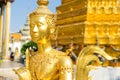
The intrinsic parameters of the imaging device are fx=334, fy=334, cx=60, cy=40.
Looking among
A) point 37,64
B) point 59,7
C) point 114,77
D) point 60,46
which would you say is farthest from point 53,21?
point 59,7

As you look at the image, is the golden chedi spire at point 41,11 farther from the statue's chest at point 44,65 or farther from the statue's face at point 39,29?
the statue's chest at point 44,65

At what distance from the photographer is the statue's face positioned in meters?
2.15

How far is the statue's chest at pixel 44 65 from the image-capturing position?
2.16 m

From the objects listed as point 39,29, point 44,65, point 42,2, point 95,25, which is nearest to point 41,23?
point 39,29

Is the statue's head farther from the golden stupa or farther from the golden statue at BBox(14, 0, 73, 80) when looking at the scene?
the golden stupa

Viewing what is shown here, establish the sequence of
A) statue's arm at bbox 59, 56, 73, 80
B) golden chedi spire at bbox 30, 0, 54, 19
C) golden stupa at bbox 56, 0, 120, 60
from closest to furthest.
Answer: statue's arm at bbox 59, 56, 73, 80 → golden chedi spire at bbox 30, 0, 54, 19 → golden stupa at bbox 56, 0, 120, 60

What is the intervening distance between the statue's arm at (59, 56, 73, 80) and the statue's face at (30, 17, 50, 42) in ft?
0.67

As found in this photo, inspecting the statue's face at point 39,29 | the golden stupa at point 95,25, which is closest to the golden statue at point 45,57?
the statue's face at point 39,29

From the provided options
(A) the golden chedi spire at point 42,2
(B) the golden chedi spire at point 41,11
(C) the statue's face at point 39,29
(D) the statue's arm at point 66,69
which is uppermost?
(A) the golden chedi spire at point 42,2

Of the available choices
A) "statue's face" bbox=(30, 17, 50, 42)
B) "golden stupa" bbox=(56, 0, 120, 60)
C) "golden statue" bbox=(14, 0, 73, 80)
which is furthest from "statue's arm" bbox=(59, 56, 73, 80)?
"golden stupa" bbox=(56, 0, 120, 60)

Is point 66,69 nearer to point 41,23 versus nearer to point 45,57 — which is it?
point 45,57

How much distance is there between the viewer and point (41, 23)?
85.7 inches

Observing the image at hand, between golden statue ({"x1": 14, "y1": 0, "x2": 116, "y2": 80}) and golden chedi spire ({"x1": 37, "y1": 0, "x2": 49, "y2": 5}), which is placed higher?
golden chedi spire ({"x1": 37, "y1": 0, "x2": 49, "y2": 5})

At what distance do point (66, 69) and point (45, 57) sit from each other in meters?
0.19
